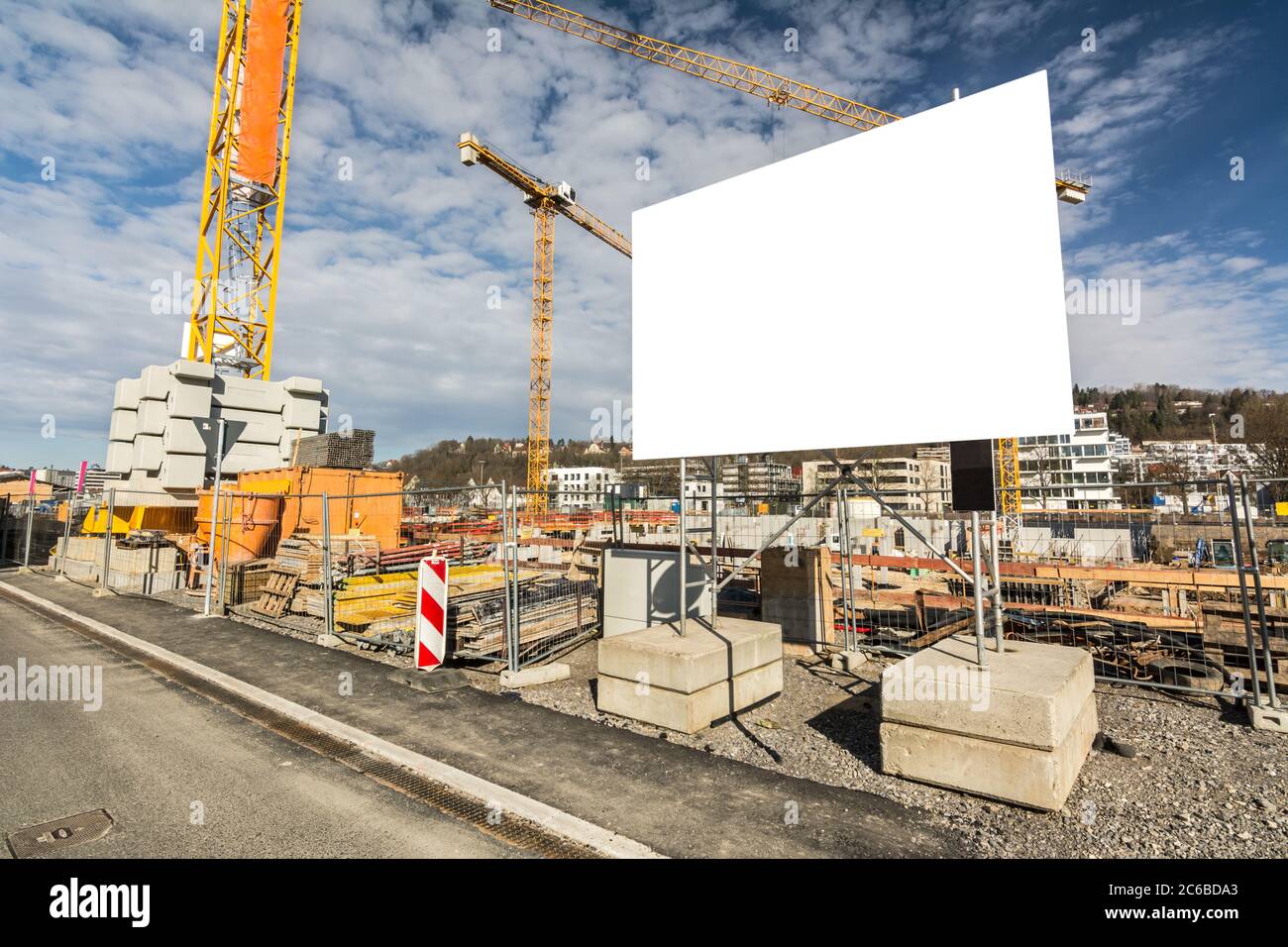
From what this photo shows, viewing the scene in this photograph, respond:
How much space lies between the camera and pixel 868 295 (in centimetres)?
523

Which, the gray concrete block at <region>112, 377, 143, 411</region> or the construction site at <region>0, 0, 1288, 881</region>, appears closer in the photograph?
the construction site at <region>0, 0, 1288, 881</region>

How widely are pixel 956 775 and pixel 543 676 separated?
4728 millimetres

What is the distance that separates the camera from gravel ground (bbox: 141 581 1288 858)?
12.4ft

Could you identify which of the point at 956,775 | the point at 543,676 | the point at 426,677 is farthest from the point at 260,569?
the point at 956,775

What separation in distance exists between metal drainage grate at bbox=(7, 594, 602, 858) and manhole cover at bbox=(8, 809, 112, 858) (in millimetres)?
1465

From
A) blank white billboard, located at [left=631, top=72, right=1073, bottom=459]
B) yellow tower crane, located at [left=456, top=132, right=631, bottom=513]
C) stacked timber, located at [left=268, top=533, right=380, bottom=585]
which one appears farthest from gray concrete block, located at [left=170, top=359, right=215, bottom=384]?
yellow tower crane, located at [left=456, top=132, right=631, bottom=513]

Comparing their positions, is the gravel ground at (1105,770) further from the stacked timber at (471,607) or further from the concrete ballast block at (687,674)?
the stacked timber at (471,607)

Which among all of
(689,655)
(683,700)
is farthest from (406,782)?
(689,655)

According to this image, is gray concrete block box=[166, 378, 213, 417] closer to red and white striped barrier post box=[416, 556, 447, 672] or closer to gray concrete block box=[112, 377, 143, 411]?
gray concrete block box=[112, 377, 143, 411]

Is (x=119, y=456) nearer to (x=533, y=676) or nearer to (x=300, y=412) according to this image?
(x=300, y=412)

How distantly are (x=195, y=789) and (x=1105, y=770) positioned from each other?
23.0 feet

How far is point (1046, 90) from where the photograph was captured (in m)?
4.45

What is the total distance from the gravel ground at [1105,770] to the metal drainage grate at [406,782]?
194 cm
